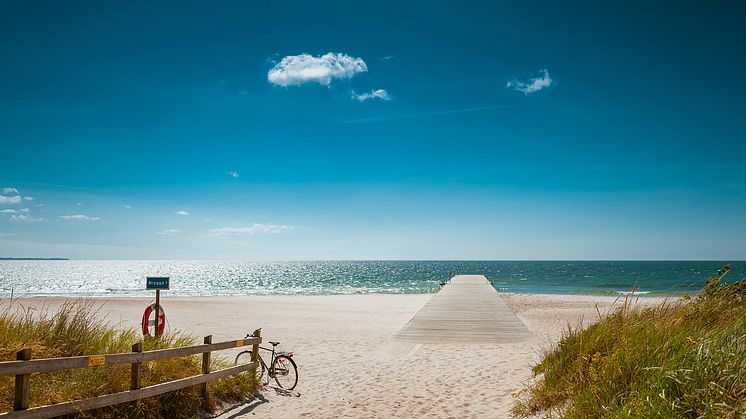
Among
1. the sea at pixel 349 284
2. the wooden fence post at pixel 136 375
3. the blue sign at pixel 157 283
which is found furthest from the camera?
the sea at pixel 349 284

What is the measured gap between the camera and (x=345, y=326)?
22500 mm

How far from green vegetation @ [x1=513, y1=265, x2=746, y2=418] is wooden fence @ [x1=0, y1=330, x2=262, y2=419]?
495cm

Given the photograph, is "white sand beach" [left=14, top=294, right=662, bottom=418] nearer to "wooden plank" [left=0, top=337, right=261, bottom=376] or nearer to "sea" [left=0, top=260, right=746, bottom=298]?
"wooden plank" [left=0, top=337, right=261, bottom=376]

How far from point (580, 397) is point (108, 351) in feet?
22.4

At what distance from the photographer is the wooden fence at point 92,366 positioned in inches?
207

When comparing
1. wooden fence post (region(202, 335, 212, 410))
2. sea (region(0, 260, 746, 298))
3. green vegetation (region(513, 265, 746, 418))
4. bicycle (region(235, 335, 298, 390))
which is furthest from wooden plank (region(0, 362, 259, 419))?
sea (region(0, 260, 746, 298))

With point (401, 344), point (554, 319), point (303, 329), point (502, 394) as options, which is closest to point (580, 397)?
point (502, 394)

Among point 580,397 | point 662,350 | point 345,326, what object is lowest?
point 345,326

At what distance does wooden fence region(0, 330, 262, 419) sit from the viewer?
5.25 m

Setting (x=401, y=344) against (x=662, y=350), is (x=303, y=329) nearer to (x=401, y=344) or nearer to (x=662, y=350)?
(x=401, y=344)

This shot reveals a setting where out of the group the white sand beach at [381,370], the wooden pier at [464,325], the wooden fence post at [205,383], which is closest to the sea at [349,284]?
the wooden pier at [464,325]

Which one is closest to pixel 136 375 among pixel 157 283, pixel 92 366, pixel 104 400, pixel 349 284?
pixel 104 400

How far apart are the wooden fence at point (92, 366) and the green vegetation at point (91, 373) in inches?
7.5

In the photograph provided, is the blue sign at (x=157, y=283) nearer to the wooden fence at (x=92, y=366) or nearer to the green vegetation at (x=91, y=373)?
the green vegetation at (x=91, y=373)
